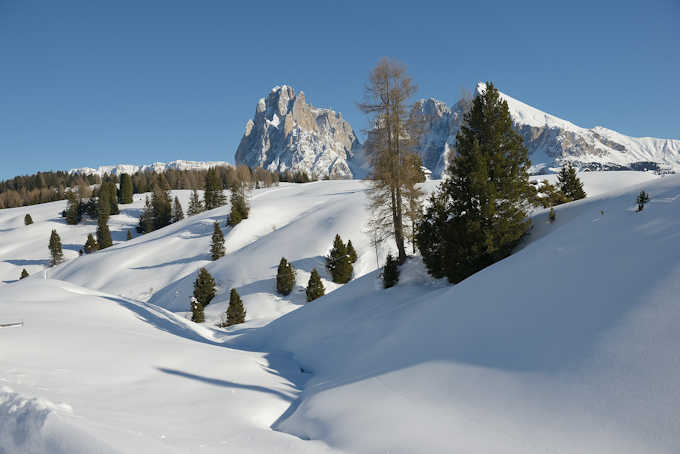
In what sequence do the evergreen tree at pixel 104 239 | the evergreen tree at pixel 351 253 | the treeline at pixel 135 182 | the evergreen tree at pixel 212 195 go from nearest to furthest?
the evergreen tree at pixel 351 253
the evergreen tree at pixel 104 239
the evergreen tree at pixel 212 195
the treeline at pixel 135 182

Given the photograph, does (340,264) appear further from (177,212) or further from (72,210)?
(72,210)

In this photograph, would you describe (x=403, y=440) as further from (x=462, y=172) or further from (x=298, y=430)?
(x=462, y=172)

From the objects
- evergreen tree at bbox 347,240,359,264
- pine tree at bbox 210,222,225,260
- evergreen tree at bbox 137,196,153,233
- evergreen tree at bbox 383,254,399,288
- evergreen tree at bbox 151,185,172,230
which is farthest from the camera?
evergreen tree at bbox 151,185,172,230

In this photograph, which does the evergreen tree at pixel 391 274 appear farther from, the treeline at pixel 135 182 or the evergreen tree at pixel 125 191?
the evergreen tree at pixel 125 191

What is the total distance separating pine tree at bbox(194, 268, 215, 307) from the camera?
97.2 feet

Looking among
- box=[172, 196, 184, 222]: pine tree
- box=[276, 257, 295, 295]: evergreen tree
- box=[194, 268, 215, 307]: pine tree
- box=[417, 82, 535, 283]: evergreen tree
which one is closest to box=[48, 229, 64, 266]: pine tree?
box=[172, 196, 184, 222]: pine tree

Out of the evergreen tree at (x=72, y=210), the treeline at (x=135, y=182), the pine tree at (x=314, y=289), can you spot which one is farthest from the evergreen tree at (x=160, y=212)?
the pine tree at (x=314, y=289)

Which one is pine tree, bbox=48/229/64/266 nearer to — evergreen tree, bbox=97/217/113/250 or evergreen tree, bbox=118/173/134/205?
evergreen tree, bbox=97/217/113/250

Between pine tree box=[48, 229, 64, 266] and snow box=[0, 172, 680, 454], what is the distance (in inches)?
2154

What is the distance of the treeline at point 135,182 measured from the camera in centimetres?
10019

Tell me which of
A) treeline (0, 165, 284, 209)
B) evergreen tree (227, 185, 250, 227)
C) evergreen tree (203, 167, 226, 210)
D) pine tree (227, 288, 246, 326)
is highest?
treeline (0, 165, 284, 209)

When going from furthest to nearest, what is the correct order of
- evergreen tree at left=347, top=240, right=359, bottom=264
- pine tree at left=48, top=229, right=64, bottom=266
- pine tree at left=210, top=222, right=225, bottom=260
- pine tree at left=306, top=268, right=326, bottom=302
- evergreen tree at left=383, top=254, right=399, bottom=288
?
pine tree at left=48, top=229, right=64, bottom=266, pine tree at left=210, top=222, right=225, bottom=260, evergreen tree at left=347, top=240, right=359, bottom=264, pine tree at left=306, top=268, right=326, bottom=302, evergreen tree at left=383, top=254, right=399, bottom=288

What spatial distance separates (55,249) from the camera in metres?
54.6

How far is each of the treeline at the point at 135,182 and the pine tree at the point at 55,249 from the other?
28.9m
